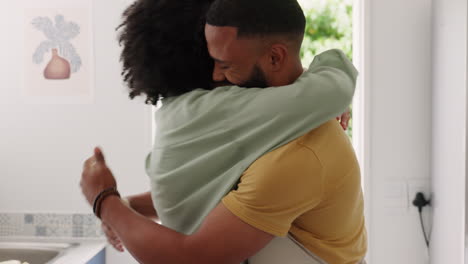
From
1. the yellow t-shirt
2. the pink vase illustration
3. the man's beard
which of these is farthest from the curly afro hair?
the pink vase illustration

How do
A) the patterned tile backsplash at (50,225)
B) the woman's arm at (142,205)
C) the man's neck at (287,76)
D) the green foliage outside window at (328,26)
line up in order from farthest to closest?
1. the green foliage outside window at (328,26)
2. the patterned tile backsplash at (50,225)
3. the woman's arm at (142,205)
4. the man's neck at (287,76)

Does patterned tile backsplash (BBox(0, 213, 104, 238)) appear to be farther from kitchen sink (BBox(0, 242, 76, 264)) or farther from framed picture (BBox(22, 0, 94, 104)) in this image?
framed picture (BBox(22, 0, 94, 104))

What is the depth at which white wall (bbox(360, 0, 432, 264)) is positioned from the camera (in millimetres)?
2688

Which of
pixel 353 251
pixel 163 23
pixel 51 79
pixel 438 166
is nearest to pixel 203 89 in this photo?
pixel 163 23

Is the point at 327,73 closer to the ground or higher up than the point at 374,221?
higher up

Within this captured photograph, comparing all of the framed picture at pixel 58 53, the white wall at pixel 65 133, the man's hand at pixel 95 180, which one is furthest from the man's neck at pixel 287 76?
the framed picture at pixel 58 53

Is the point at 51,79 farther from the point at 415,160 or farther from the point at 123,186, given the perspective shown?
the point at 415,160

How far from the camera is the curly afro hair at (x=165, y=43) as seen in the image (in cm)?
94

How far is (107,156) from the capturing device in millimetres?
2785

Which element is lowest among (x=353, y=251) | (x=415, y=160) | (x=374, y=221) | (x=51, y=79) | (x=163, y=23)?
(x=374, y=221)

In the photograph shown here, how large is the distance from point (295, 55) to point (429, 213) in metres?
2.03

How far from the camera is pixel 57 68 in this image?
2.79 m

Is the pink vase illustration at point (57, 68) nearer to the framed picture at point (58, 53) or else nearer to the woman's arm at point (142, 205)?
the framed picture at point (58, 53)

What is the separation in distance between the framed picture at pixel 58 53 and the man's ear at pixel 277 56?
2024 millimetres
